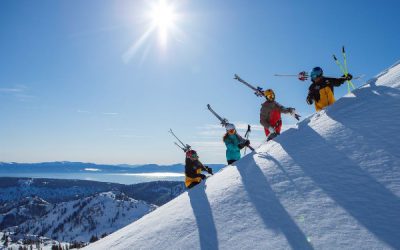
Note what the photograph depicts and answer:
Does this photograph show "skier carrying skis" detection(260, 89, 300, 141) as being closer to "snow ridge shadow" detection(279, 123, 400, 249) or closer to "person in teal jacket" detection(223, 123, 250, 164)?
"person in teal jacket" detection(223, 123, 250, 164)

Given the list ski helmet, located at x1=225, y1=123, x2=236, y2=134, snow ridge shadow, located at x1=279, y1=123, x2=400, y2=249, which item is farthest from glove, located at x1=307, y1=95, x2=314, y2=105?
snow ridge shadow, located at x1=279, y1=123, x2=400, y2=249

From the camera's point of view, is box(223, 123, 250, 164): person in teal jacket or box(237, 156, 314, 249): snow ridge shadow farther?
box(223, 123, 250, 164): person in teal jacket

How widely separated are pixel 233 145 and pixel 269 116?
5.15ft

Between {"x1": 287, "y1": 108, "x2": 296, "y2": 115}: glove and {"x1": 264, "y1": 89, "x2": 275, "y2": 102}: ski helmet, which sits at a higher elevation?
{"x1": 264, "y1": 89, "x2": 275, "y2": 102}: ski helmet

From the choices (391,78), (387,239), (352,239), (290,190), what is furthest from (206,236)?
(391,78)

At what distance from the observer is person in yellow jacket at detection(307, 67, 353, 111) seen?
10.7m

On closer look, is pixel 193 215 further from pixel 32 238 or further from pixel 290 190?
pixel 32 238

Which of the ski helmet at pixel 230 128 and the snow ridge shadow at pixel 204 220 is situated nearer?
the snow ridge shadow at pixel 204 220

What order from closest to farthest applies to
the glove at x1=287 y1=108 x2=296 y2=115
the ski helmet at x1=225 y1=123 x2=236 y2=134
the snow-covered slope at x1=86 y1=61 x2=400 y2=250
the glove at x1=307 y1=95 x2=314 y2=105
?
the snow-covered slope at x1=86 y1=61 x2=400 y2=250 → the glove at x1=307 y1=95 x2=314 y2=105 → the glove at x1=287 y1=108 x2=296 y2=115 → the ski helmet at x1=225 y1=123 x2=236 y2=134

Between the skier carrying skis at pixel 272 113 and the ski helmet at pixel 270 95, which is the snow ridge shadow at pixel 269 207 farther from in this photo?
the ski helmet at pixel 270 95

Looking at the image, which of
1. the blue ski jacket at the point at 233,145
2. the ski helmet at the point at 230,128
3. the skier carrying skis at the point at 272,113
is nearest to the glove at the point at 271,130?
the skier carrying skis at the point at 272,113

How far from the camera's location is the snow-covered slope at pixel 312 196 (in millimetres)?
3830

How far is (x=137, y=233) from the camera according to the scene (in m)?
6.08

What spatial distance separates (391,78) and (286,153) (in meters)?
3.14
